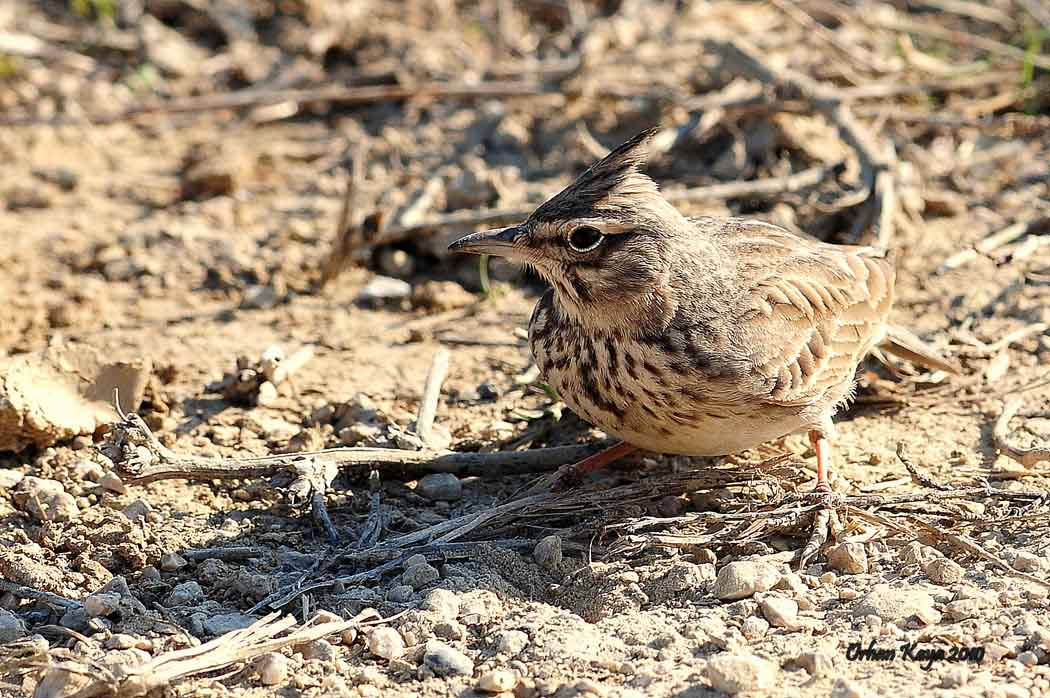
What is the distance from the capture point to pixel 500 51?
344 inches

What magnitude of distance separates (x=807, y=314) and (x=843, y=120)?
2.66m

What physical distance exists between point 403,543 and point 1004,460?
2365 millimetres

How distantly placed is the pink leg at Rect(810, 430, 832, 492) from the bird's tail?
683 millimetres

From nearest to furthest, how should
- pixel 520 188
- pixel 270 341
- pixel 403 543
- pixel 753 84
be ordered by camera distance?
pixel 403 543, pixel 270 341, pixel 520 188, pixel 753 84

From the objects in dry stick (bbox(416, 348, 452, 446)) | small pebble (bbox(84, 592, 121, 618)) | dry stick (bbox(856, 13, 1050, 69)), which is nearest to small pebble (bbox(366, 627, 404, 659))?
small pebble (bbox(84, 592, 121, 618))

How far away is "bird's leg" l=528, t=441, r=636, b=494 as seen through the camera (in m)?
4.75

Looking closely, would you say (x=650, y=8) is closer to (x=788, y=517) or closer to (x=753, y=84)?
(x=753, y=84)

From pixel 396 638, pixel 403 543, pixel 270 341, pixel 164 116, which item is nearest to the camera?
pixel 396 638

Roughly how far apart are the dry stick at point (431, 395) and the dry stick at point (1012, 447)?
7.33 feet

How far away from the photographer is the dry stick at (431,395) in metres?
5.11

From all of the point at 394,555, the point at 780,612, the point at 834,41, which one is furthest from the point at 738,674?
the point at 834,41

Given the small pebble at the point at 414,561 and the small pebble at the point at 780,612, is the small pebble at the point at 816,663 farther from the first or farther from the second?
the small pebble at the point at 414,561

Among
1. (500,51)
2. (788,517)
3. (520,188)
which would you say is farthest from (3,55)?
(788,517)

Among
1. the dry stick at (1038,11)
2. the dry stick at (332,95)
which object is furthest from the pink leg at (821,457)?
the dry stick at (1038,11)
